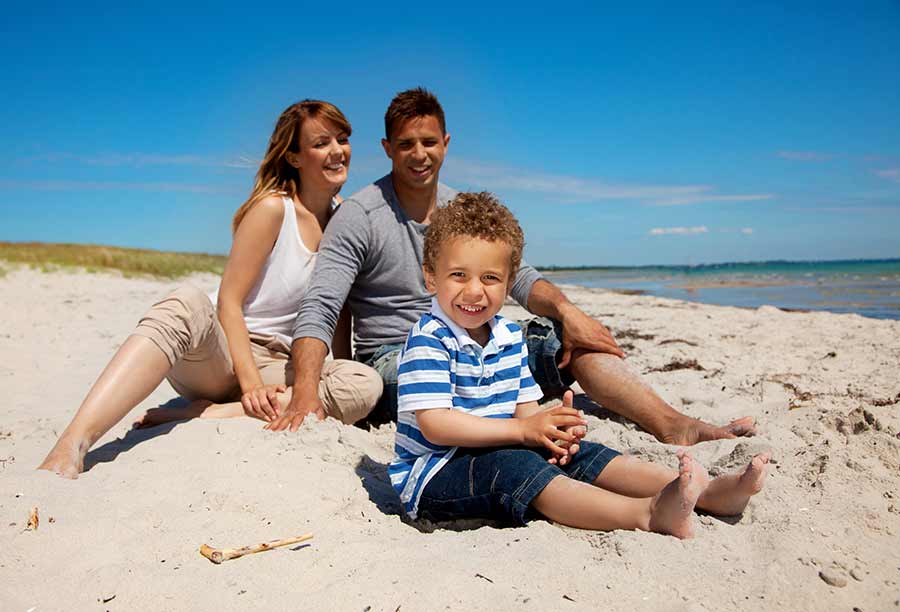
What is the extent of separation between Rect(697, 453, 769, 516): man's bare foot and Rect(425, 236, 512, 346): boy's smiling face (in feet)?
3.02

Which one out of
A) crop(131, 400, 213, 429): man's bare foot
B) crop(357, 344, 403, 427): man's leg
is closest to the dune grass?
crop(131, 400, 213, 429): man's bare foot

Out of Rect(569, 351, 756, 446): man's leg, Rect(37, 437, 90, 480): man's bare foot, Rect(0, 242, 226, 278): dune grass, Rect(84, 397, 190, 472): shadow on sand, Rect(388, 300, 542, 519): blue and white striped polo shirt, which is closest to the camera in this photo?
Rect(388, 300, 542, 519): blue and white striped polo shirt

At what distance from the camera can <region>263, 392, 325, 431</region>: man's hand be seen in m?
2.86

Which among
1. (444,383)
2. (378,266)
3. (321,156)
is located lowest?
(444,383)

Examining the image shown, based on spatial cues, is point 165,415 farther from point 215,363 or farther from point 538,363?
point 538,363

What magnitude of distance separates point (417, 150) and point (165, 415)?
1863 millimetres

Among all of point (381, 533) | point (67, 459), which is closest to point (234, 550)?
point (381, 533)

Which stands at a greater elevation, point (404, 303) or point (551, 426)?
point (404, 303)

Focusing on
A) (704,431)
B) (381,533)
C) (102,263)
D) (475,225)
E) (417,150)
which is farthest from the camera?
(102,263)

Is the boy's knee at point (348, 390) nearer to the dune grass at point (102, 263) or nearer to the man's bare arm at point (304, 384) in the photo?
the man's bare arm at point (304, 384)

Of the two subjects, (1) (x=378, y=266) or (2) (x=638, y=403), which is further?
(1) (x=378, y=266)

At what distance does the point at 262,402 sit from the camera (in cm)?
305

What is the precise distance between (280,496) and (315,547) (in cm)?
39

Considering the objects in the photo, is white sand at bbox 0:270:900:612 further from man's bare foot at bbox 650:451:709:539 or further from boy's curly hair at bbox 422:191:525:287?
boy's curly hair at bbox 422:191:525:287
